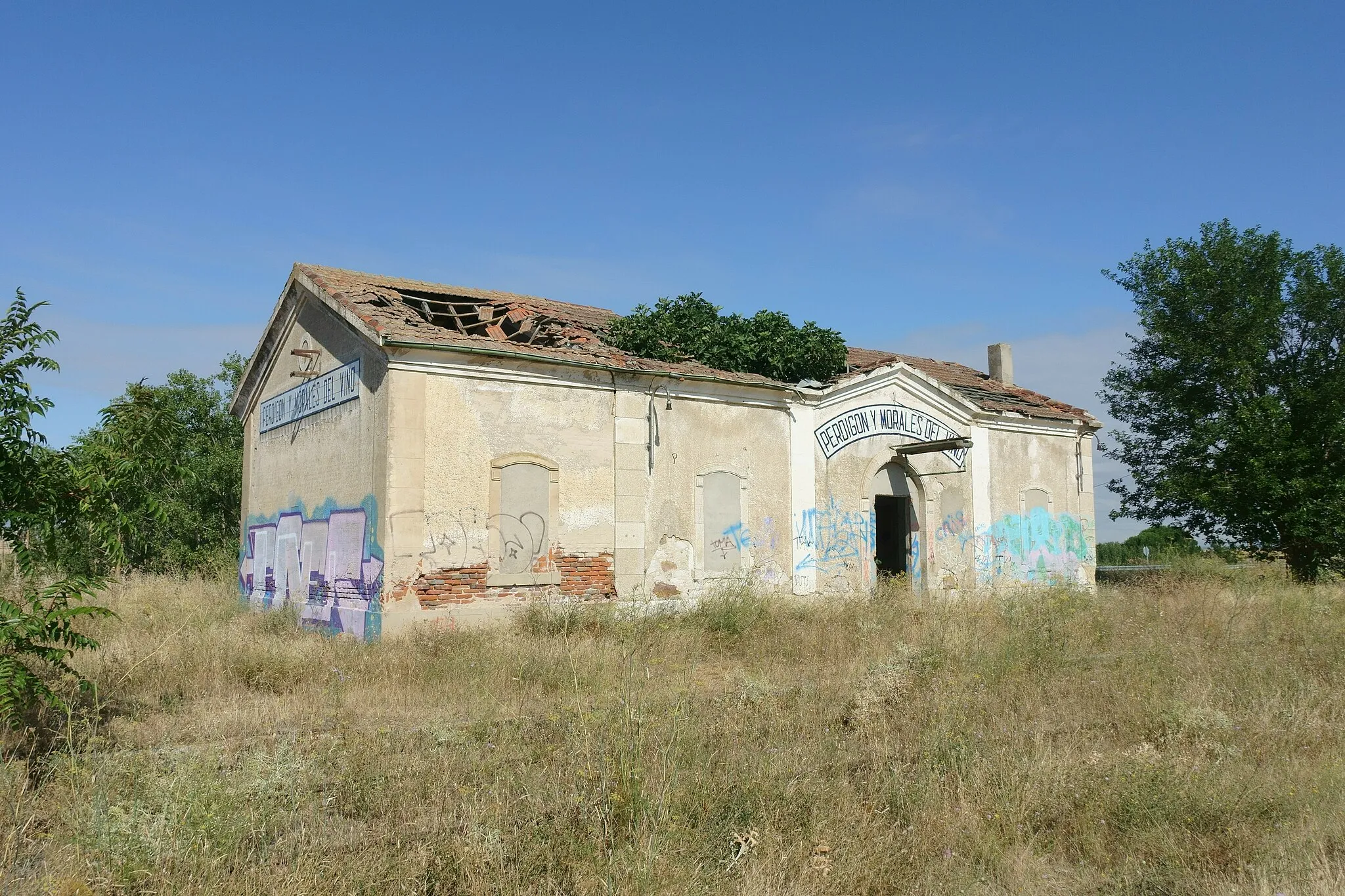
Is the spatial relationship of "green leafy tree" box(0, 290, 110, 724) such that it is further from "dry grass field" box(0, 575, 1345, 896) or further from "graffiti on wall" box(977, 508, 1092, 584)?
"graffiti on wall" box(977, 508, 1092, 584)

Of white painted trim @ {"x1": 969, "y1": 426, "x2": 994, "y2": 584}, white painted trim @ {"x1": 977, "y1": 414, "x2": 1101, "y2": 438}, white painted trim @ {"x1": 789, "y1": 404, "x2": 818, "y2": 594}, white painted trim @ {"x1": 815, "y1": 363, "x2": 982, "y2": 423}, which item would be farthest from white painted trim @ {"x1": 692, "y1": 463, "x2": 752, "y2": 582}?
white painted trim @ {"x1": 977, "y1": 414, "x2": 1101, "y2": 438}

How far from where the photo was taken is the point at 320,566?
568 inches

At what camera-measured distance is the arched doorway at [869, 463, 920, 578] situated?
18.2 meters

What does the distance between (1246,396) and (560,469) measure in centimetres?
1685

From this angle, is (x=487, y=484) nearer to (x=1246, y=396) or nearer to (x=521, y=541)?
(x=521, y=541)

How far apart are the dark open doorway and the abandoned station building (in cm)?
8

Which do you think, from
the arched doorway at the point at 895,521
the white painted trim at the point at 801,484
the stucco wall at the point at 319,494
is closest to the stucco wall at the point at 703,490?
the white painted trim at the point at 801,484

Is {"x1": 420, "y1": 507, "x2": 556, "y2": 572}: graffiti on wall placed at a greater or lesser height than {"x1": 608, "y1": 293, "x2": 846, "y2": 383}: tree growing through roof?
lesser

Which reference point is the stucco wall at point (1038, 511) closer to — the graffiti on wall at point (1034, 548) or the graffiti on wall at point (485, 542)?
the graffiti on wall at point (1034, 548)

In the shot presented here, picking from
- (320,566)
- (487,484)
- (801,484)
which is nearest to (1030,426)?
(801,484)

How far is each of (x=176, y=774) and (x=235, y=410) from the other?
50.4 ft

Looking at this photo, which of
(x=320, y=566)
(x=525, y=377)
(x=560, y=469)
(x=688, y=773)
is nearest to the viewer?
(x=688, y=773)

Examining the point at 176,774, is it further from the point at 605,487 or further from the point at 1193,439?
the point at 1193,439

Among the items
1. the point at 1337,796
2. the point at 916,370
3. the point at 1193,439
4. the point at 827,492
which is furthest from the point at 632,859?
the point at 1193,439
